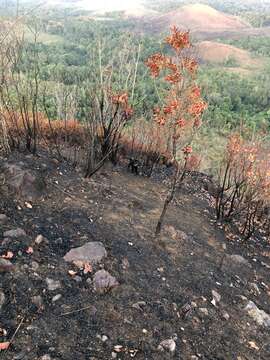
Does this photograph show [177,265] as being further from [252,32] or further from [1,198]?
[252,32]

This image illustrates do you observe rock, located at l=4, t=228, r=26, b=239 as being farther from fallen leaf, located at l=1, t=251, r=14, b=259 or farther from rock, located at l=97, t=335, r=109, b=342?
rock, located at l=97, t=335, r=109, b=342

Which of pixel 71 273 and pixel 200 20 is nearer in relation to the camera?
pixel 71 273

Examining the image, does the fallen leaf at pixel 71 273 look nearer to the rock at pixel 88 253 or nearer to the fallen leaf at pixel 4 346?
the rock at pixel 88 253

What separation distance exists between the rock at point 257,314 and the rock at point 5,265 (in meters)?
2.52

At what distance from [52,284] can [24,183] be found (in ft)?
5.71

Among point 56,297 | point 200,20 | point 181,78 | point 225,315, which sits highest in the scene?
point 181,78

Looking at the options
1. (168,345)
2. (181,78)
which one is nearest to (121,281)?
(168,345)

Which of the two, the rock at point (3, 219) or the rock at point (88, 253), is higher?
the rock at point (3, 219)

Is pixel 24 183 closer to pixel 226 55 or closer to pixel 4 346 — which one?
pixel 4 346

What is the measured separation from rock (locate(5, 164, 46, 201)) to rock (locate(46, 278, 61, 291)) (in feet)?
4.94

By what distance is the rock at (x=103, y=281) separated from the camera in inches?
158

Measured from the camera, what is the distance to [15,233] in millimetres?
4312

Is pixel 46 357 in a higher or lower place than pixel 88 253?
higher

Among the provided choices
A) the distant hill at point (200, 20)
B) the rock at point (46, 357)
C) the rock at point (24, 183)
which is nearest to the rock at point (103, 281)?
the rock at point (46, 357)
